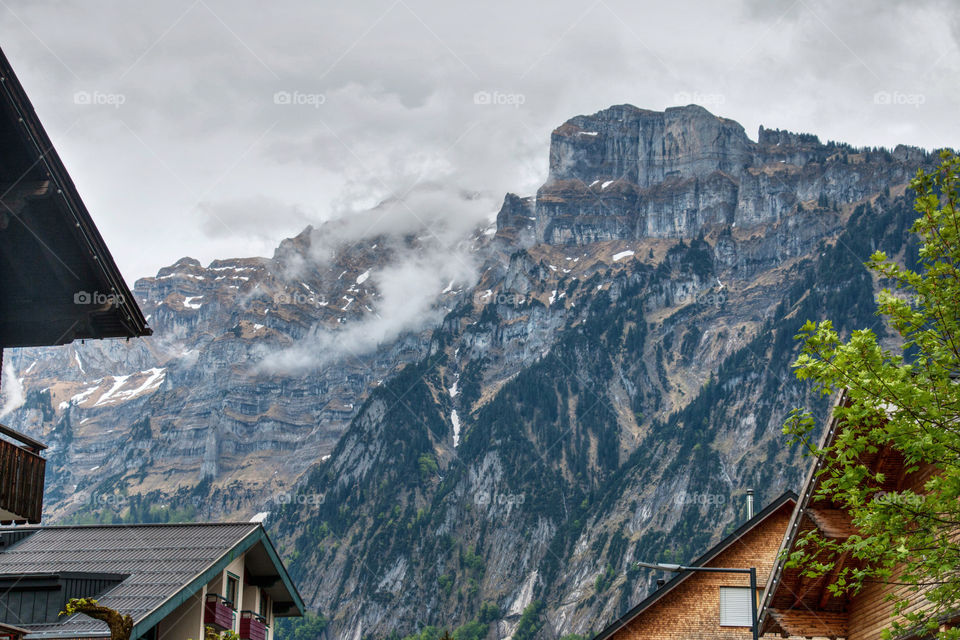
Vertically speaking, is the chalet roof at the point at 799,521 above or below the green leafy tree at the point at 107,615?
above

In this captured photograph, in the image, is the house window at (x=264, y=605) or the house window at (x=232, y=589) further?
the house window at (x=264, y=605)

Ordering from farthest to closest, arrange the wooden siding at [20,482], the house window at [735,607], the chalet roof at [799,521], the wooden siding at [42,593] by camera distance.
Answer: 1. the house window at [735,607]
2. the wooden siding at [42,593]
3. the wooden siding at [20,482]
4. the chalet roof at [799,521]

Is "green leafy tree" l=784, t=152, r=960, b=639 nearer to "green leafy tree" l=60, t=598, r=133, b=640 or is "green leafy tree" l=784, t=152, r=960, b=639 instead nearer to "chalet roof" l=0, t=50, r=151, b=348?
"green leafy tree" l=60, t=598, r=133, b=640

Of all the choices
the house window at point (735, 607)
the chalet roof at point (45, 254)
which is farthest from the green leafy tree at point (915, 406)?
the house window at point (735, 607)

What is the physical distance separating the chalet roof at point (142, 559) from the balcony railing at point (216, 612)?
777 millimetres

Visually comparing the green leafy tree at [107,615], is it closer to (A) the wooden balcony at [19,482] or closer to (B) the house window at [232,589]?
(A) the wooden balcony at [19,482]

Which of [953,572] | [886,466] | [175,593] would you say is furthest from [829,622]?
[175,593]

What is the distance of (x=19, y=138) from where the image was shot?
1952cm

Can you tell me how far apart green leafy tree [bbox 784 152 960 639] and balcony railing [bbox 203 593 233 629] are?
17.2m

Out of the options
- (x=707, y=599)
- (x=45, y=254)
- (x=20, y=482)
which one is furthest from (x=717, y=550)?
(x=45, y=254)

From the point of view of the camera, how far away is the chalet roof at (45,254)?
19609 millimetres

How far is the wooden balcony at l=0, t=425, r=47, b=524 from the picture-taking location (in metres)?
23.7

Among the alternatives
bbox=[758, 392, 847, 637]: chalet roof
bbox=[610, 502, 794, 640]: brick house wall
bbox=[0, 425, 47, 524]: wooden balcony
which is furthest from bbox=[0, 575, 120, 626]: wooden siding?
bbox=[610, 502, 794, 640]: brick house wall

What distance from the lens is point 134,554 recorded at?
32969mm
